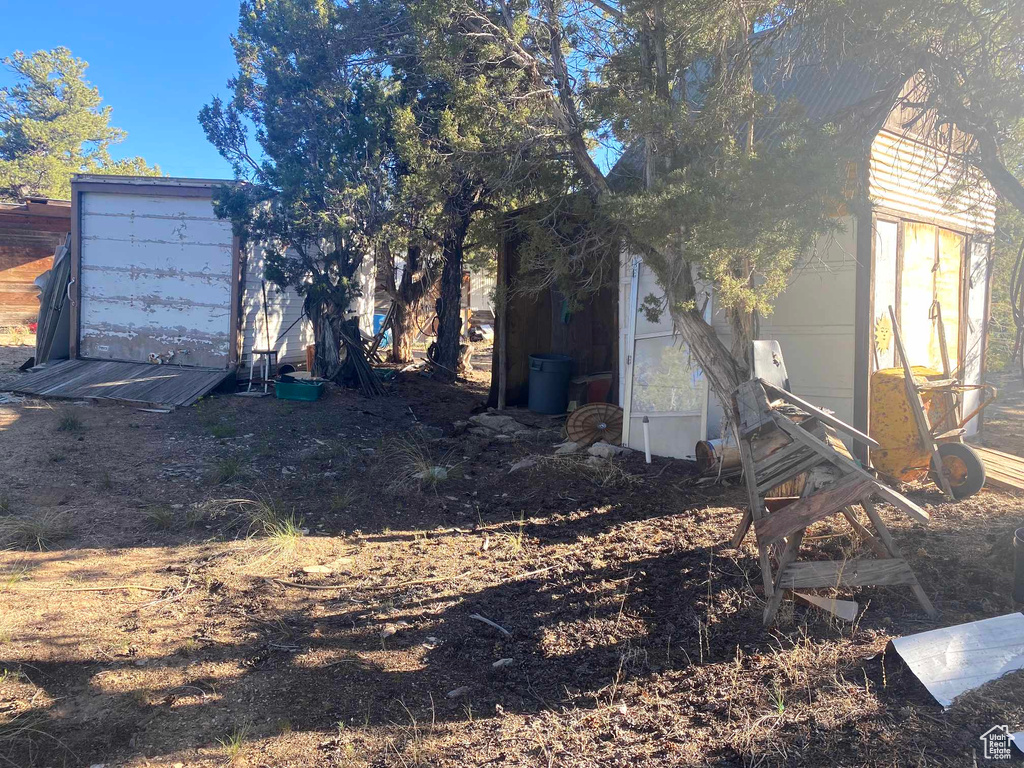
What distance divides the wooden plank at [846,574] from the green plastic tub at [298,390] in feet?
27.3

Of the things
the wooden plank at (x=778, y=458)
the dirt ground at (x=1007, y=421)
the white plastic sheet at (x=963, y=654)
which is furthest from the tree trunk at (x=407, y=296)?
the white plastic sheet at (x=963, y=654)

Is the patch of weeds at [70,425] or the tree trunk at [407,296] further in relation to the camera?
the tree trunk at [407,296]

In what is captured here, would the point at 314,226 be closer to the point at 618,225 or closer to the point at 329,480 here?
the point at 329,480

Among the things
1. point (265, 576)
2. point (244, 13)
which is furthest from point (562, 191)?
point (244, 13)

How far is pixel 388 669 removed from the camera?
12.3ft

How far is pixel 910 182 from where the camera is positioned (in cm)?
735

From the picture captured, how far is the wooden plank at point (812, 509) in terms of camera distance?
3.62 m

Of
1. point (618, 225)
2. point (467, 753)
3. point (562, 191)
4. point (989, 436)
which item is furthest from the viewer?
point (989, 436)

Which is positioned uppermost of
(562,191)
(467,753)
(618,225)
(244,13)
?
(244,13)

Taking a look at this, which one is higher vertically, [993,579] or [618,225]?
[618,225]

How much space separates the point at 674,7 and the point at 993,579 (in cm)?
441

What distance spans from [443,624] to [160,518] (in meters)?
2.97

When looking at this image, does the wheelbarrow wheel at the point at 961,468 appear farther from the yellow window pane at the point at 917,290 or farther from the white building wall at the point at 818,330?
the yellow window pane at the point at 917,290

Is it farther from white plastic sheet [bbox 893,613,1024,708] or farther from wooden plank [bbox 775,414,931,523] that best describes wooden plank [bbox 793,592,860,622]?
wooden plank [bbox 775,414,931,523]
